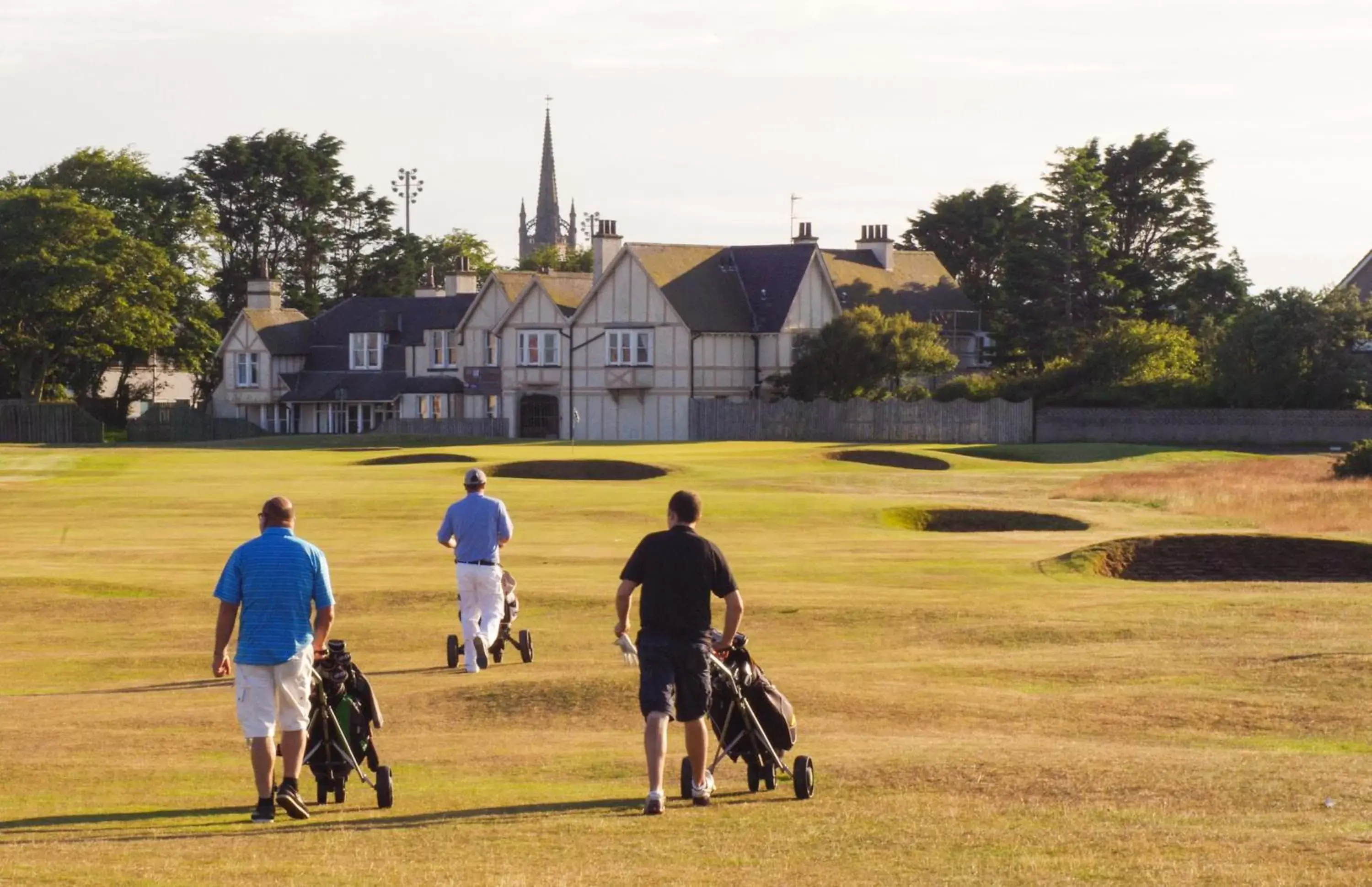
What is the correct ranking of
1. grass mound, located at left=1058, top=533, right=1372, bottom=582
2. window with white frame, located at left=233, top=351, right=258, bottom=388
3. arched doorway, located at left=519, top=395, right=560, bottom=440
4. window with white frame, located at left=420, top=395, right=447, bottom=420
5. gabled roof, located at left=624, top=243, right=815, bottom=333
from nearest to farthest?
grass mound, located at left=1058, top=533, right=1372, bottom=582
gabled roof, located at left=624, top=243, right=815, bottom=333
arched doorway, located at left=519, top=395, right=560, bottom=440
window with white frame, located at left=420, top=395, right=447, bottom=420
window with white frame, located at left=233, top=351, right=258, bottom=388

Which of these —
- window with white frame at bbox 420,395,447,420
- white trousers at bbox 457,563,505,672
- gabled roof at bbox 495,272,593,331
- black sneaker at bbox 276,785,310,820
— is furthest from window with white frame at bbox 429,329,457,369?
black sneaker at bbox 276,785,310,820

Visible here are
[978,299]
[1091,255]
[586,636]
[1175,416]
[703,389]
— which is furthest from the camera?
[978,299]

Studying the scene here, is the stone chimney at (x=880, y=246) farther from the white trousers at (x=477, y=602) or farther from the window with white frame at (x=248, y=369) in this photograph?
the white trousers at (x=477, y=602)

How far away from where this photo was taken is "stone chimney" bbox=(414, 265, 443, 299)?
115238 mm

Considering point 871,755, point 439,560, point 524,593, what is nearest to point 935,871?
point 871,755

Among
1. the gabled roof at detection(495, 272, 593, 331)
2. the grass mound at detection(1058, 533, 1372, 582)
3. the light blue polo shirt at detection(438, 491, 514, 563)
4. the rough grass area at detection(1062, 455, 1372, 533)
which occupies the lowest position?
the grass mound at detection(1058, 533, 1372, 582)

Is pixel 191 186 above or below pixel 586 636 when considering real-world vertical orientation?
above

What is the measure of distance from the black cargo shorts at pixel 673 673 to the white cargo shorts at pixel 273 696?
2218 millimetres

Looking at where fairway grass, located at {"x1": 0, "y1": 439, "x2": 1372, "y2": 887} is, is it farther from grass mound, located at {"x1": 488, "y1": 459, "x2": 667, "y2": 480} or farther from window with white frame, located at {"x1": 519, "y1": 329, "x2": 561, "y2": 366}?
window with white frame, located at {"x1": 519, "y1": 329, "x2": 561, "y2": 366}

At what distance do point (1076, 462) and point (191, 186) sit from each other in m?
69.8

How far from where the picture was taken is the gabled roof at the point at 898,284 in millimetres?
99188

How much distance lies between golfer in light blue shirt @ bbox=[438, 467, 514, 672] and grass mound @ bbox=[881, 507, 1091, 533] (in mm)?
21602

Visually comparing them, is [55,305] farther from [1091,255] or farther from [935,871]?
[935,871]

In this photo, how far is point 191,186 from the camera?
391 feet
